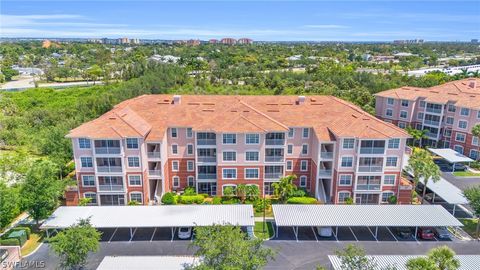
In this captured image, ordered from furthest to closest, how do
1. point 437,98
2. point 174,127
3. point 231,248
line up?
1. point 437,98
2. point 174,127
3. point 231,248

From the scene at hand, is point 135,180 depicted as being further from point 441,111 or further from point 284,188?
point 441,111

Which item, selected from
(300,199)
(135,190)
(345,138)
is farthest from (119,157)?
(345,138)

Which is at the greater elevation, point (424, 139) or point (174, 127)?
point (174, 127)

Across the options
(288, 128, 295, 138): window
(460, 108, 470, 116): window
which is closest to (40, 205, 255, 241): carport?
(288, 128, 295, 138): window

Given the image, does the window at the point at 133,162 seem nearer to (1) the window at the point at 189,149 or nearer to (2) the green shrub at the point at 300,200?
(1) the window at the point at 189,149

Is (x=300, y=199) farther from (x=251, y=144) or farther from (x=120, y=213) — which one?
(x=120, y=213)

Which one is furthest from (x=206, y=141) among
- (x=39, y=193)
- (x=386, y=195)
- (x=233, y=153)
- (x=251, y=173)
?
(x=386, y=195)

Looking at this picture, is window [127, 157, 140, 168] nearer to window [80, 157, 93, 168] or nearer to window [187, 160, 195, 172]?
window [80, 157, 93, 168]
